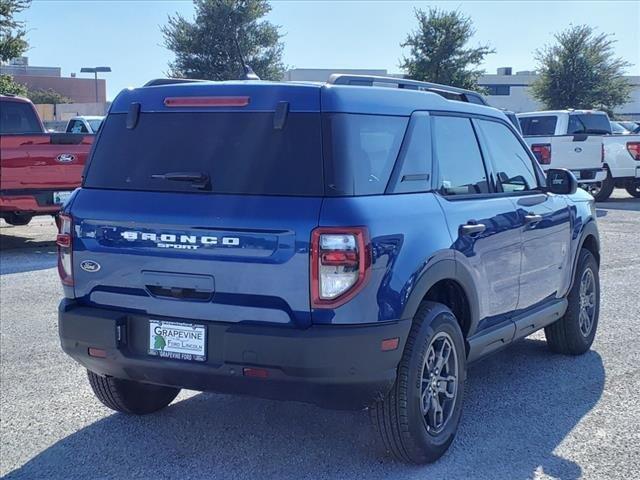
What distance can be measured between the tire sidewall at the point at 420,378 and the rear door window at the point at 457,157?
29.4 inches

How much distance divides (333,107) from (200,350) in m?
1.32

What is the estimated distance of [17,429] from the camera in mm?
4805

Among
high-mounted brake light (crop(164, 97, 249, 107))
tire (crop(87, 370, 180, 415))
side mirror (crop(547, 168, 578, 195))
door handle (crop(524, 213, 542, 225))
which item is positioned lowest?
tire (crop(87, 370, 180, 415))

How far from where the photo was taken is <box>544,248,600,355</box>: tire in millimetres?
6203

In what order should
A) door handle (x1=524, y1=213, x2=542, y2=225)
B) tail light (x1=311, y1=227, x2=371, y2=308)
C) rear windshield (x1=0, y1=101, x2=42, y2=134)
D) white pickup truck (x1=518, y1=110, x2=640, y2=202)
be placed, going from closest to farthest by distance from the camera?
1. tail light (x1=311, y1=227, x2=371, y2=308)
2. door handle (x1=524, y1=213, x2=542, y2=225)
3. rear windshield (x1=0, y1=101, x2=42, y2=134)
4. white pickup truck (x1=518, y1=110, x2=640, y2=202)

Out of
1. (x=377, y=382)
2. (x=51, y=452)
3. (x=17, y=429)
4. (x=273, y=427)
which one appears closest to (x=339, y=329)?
(x=377, y=382)

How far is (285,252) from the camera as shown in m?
3.72

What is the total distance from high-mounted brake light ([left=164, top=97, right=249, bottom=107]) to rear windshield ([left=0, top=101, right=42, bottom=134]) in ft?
29.5

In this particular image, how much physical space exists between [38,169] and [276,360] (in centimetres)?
868

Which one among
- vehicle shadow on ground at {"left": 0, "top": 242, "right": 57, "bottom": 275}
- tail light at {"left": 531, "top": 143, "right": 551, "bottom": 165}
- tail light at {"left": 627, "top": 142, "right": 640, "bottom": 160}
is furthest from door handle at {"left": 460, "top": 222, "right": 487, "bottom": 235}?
tail light at {"left": 627, "top": 142, "right": 640, "bottom": 160}

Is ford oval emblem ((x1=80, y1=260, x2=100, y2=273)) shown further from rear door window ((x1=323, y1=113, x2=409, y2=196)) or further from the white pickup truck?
the white pickup truck

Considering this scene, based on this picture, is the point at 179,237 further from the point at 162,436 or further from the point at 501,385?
the point at 501,385

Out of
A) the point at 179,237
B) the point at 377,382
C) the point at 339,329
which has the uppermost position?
the point at 179,237

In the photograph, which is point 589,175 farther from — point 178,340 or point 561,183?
point 178,340
